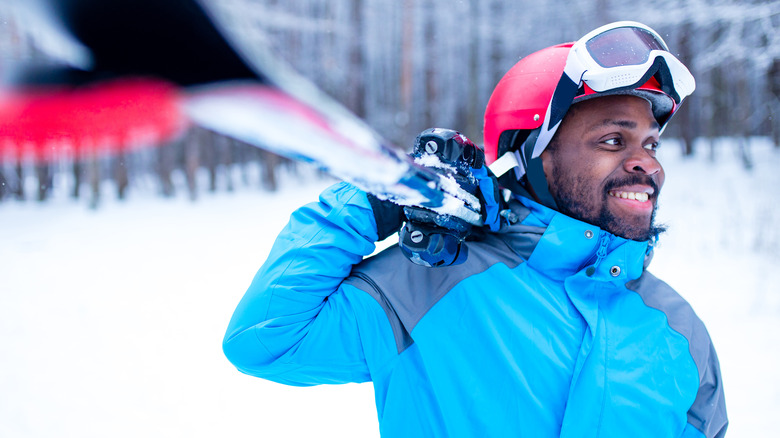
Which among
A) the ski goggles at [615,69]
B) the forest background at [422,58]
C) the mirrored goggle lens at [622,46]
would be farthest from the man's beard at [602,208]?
the forest background at [422,58]

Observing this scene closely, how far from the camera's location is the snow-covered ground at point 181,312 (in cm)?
331

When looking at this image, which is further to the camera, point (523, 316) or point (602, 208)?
point (602, 208)

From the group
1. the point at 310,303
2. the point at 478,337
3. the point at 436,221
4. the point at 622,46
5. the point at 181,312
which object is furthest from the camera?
the point at 181,312

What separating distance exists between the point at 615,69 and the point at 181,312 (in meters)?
4.97

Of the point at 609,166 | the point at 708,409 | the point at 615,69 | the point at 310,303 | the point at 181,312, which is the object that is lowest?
the point at 181,312

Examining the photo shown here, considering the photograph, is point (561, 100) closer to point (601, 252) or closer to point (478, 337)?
point (601, 252)

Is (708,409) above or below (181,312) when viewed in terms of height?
above

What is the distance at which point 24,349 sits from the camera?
169 inches

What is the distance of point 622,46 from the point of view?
166 centimetres

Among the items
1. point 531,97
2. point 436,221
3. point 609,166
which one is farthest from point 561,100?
point 436,221

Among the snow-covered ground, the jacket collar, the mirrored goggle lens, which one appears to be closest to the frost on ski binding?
the jacket collar

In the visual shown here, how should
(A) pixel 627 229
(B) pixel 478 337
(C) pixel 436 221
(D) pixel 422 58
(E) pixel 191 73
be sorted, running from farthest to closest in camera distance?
1. (D) pixel 422 58
2. (A) pixel 627 229
3. (B) pixel 478 337
4. (C) pixel 436 221
5. (E) pixel 191 73

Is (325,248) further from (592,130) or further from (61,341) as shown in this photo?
(61,341)

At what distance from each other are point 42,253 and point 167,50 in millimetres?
8694
